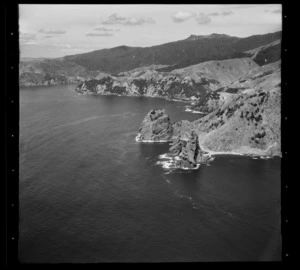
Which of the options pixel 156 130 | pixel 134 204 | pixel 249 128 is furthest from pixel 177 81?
pixel 134 204

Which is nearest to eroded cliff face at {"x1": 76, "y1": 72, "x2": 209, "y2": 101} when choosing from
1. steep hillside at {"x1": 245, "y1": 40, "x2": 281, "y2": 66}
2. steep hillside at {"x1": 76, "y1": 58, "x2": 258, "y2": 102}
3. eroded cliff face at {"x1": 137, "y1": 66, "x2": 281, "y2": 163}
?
steep hillside at {"x1": 76, "y1": 58, "x2": 258, "y2": 102}

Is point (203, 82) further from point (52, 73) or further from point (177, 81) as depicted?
point (52, 73)

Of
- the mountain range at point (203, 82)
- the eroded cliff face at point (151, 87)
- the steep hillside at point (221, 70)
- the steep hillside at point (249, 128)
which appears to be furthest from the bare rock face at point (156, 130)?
the steep hillside at point (221, 70)

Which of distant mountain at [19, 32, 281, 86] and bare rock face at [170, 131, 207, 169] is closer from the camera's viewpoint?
bare rock face at [170, 131, 207, 169]

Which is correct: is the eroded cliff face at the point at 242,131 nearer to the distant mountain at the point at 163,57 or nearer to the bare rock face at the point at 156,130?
the bare rock face at the point at 156,130

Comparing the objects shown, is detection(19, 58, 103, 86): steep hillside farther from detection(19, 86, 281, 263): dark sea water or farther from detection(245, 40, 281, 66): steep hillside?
detection(19, 86, 281, 263): dark sea water
